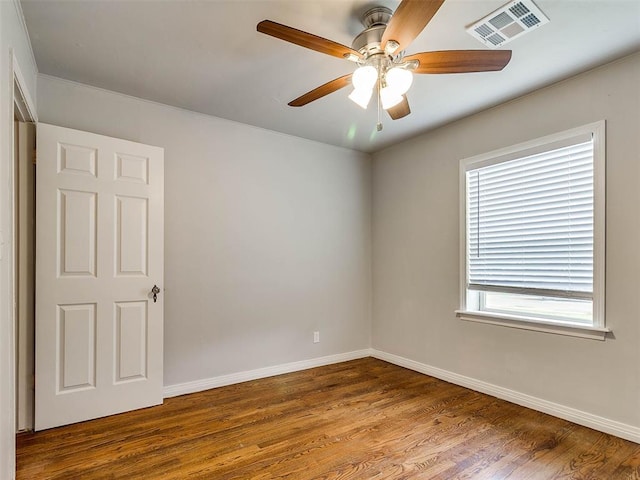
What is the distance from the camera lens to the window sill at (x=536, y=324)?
2473mm

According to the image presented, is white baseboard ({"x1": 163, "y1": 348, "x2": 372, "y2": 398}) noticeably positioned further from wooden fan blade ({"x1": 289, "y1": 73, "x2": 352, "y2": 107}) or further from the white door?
wooden fan blade ({"x1": 289, "y1": 73, "x2": 352, "y2": 107})

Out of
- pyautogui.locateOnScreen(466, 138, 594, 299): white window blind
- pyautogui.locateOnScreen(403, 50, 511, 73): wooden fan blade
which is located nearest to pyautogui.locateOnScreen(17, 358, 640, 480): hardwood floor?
pyautogui.locateOnScreen(466, 138, 594, 299): white window blind

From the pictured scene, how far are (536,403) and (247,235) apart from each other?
282 cm

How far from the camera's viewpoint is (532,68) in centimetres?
248

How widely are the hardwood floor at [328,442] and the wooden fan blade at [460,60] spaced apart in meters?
2.17

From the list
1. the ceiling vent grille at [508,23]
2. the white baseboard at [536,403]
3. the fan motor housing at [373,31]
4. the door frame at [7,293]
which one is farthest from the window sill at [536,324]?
the door frame at [7,293]

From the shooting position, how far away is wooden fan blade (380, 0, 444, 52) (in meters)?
1.38

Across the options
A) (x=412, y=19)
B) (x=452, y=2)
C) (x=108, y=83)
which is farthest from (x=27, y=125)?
(x=452, y=2)

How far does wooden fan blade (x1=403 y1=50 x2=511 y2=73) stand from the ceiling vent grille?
34cm

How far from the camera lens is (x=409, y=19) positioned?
1.48m

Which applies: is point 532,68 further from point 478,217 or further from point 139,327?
point 139,327

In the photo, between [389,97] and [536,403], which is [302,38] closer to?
[389,97]

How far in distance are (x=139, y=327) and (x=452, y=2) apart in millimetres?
2974

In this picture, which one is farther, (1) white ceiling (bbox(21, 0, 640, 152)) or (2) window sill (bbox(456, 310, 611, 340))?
(2) window sill (bbox(456, 310, 611, 340))
